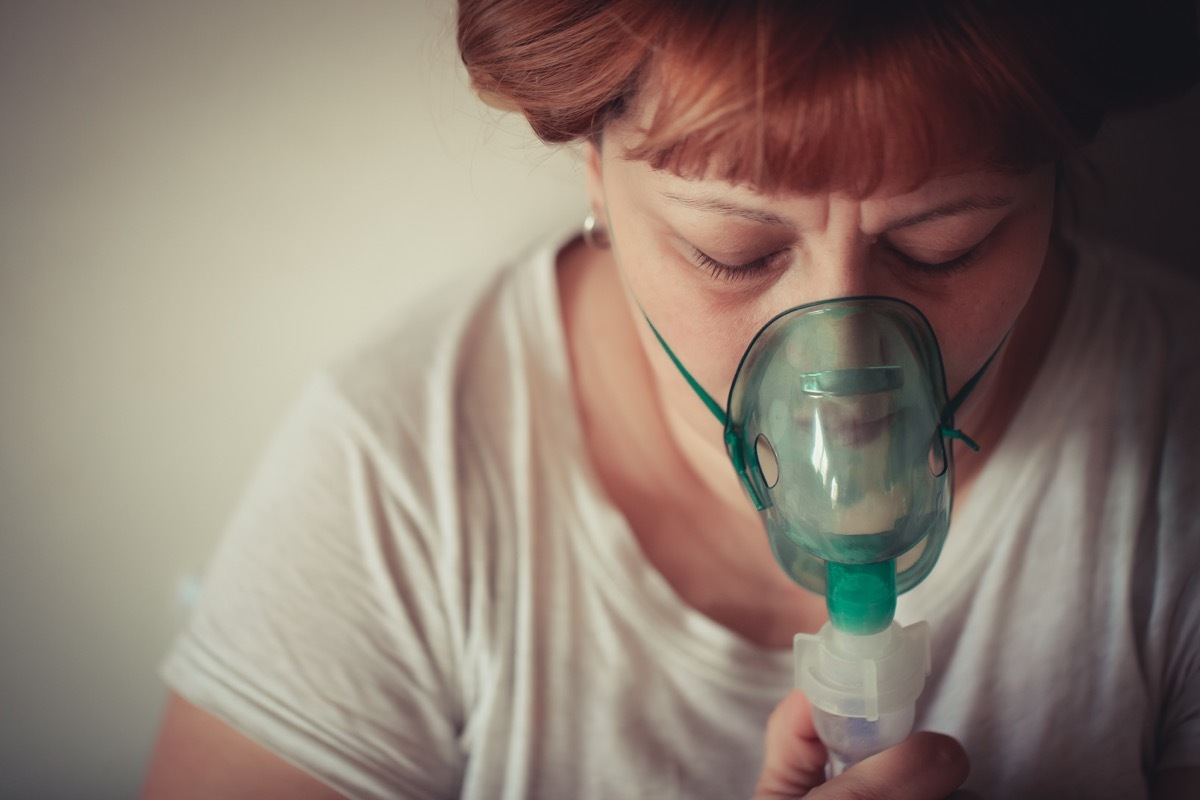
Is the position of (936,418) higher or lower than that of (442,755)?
higher

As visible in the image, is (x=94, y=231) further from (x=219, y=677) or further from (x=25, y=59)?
(x=219, y=677)

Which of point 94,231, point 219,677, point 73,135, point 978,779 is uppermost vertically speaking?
point 73,135

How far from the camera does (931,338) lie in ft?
2.53

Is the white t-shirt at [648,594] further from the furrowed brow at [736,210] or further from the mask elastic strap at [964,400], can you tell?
the furrowed brow at [736,210]

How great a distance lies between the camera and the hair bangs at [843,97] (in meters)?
0.61

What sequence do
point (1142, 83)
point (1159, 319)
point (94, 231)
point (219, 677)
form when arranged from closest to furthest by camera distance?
point (1142, 83) → point (219, 677) → point (1159, 319) → point (94, 231)

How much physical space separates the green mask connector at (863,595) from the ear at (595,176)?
36cm

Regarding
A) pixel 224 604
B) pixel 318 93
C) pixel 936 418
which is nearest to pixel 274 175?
pixel 318 93

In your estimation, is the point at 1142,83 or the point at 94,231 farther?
the point at 94,231

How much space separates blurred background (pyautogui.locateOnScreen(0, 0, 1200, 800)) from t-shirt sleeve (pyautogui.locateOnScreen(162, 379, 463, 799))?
287 mm

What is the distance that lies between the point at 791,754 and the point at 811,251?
0.45 m

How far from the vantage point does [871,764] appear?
2.60ft

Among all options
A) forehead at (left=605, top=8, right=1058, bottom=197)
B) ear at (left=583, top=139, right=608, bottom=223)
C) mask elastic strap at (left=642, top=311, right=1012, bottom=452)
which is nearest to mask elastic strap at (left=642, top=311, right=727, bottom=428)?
mask elastic strap at (left=642, top=311, right=1012, bottom=452)

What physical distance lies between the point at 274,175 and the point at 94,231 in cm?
21
